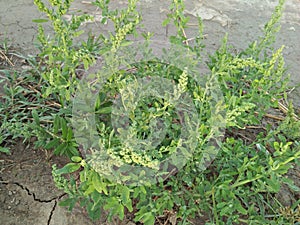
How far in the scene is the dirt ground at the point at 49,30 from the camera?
1.68m

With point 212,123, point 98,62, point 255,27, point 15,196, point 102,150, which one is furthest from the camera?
point 255,27

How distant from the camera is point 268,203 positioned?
1785 mm

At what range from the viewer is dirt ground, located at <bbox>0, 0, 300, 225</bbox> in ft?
5.53

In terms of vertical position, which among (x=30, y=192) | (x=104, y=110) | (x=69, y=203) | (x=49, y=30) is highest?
(x=104, y=110)

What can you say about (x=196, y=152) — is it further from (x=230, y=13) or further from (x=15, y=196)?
(x=230, y=13)

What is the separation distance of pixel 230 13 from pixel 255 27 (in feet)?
0.93

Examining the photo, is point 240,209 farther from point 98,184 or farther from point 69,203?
point 69,203

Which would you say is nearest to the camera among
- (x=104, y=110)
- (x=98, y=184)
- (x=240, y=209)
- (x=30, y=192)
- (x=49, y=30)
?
(x=98, y=184)

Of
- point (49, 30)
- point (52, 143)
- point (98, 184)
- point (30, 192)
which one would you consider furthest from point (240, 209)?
point (49, 30)

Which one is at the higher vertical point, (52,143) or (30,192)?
(52,143)

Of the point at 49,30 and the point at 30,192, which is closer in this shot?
the point at 30,192

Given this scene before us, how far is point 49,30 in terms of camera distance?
2869mm

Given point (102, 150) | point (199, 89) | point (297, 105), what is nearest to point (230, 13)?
point (297, 105)

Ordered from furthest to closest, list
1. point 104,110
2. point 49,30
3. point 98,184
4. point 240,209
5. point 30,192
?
1. point 49,30
2. point 30,192
3. point 104,110
4. point 240,209
5. point 98,184
